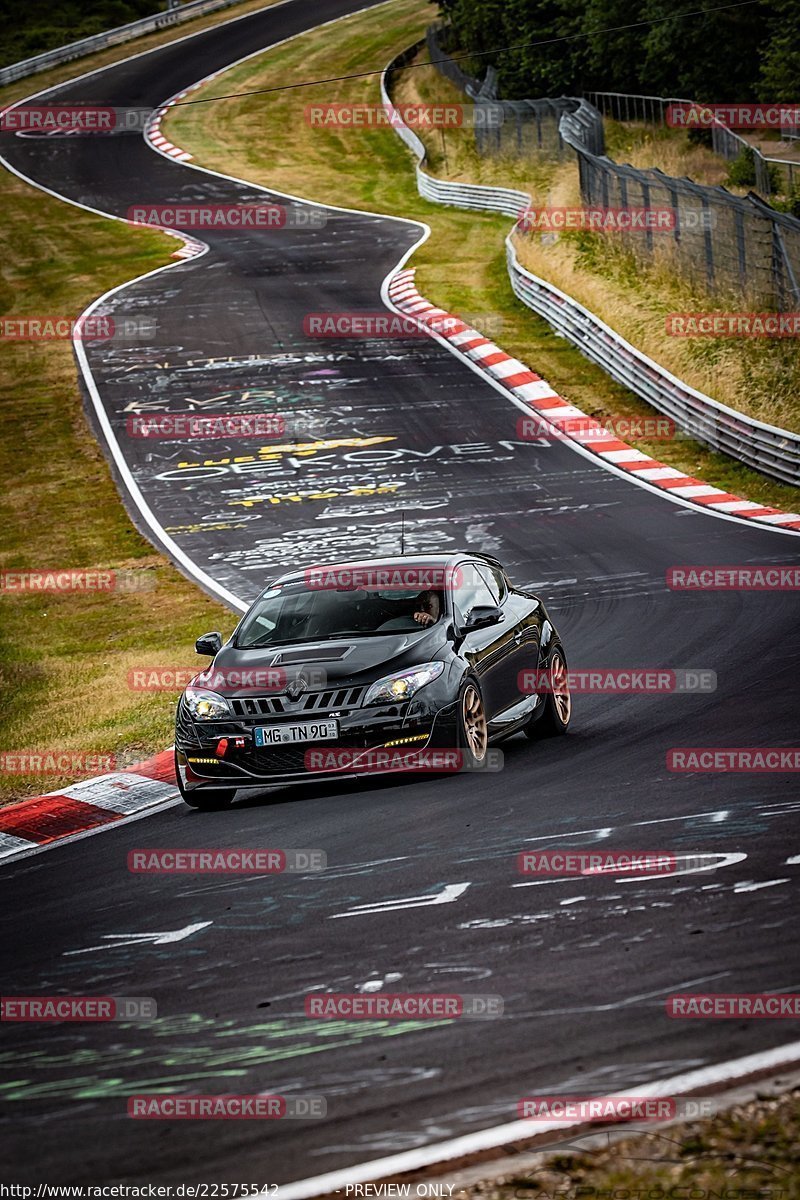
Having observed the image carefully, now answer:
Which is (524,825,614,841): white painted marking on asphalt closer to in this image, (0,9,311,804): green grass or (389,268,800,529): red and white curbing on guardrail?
(0,9,311,804): green grass

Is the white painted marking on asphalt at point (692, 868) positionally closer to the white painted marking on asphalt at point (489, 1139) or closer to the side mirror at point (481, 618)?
the white painted marking on asphalt at point (489, 1139)

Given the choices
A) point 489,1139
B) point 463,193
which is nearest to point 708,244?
point 463,193

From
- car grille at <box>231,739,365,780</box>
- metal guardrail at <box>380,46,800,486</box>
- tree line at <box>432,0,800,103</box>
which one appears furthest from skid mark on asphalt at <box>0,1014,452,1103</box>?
tree line at <box>432,0,800,103</box>

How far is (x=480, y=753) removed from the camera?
422 inches

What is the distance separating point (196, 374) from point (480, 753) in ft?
71.7

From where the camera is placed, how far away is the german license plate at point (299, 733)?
33.3 feet

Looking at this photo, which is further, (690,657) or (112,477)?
(112,477)

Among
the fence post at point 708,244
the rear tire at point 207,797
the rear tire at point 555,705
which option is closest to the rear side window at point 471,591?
the rear tire at point 555,705

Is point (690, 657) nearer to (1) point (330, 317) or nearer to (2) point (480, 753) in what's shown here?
(2) point (480, 753)

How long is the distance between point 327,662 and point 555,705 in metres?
2.11

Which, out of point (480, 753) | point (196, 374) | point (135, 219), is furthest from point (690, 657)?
point (135, 219)

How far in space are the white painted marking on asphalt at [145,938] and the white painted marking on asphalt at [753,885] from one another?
2.46 meters

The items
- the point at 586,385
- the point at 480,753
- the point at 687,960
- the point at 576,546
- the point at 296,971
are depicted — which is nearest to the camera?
the point at 687,960

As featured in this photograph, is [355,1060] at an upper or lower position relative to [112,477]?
upper
